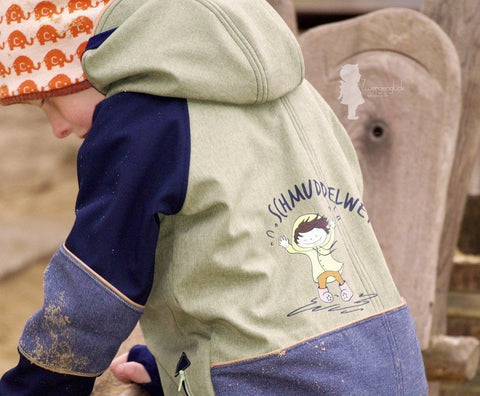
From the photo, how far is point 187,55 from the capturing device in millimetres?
1398

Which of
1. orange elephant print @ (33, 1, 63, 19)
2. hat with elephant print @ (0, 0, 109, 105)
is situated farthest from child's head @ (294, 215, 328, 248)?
orange elephant print @ (33, 1, 63, 19)

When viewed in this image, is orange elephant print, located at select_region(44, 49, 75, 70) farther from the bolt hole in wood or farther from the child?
the bolt hole in wood

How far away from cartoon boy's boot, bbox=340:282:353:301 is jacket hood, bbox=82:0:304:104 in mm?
353

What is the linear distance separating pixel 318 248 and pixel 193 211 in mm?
238

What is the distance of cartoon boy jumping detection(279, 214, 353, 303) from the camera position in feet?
4.80

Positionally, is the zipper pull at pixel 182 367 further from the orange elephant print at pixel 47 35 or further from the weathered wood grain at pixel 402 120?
the weathered wood grain at pixel 402 120

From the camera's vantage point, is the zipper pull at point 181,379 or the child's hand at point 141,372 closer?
the zipper pull at point 181,379

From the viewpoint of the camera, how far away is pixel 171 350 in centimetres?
154

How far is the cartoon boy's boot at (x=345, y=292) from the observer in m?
1.49

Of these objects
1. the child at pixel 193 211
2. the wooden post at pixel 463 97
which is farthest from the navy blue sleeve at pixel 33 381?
the wooden post at pixel 463 97

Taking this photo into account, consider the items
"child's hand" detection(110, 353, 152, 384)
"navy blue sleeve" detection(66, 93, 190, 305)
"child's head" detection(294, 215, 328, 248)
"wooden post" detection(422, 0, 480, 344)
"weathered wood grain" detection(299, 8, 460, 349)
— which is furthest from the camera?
"wooden post" detection(422, 0, 480, 344)

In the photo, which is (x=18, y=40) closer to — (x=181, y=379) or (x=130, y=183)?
(x=130, y=183)

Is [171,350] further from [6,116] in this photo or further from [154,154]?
[6,116]

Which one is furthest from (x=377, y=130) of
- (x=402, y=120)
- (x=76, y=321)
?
(x=76, y=321)
